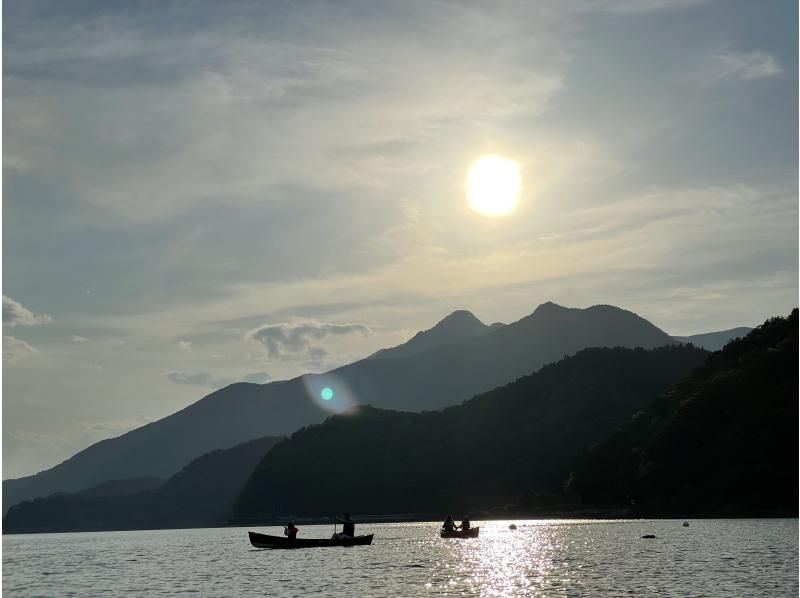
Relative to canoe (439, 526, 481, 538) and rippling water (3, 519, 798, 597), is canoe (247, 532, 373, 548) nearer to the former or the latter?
rippling water (3, 519, 798, 597)

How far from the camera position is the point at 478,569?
89875 millimetres

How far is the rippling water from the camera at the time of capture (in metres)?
71.1

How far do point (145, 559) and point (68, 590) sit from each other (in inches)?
1894

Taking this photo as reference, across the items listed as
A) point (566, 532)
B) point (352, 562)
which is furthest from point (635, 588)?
point (566, 532)

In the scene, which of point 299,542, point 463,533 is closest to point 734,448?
point 463,533

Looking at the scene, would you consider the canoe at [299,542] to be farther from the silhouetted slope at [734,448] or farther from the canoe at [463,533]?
the silhouetted slope at [734,448]

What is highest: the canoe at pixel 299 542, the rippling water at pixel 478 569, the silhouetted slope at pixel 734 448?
the silhouetted slope at pixel 734 448

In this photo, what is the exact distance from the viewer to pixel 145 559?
13388 centimetres

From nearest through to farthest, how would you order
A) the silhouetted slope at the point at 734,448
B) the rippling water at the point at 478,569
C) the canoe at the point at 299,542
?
1. the rippling water at the point at 478,569
2. the canoe at the point at 299,542
3. the silhouetted slope at the point at 734,448

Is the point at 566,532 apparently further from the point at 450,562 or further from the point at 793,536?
the point at 450,562

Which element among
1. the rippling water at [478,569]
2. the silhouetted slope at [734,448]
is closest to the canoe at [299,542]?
the rippling water at [478,569]

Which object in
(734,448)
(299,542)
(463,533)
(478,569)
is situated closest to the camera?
(478,569)

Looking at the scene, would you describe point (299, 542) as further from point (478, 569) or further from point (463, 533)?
point (478, 569)

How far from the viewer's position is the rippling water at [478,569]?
71125 millimetres
